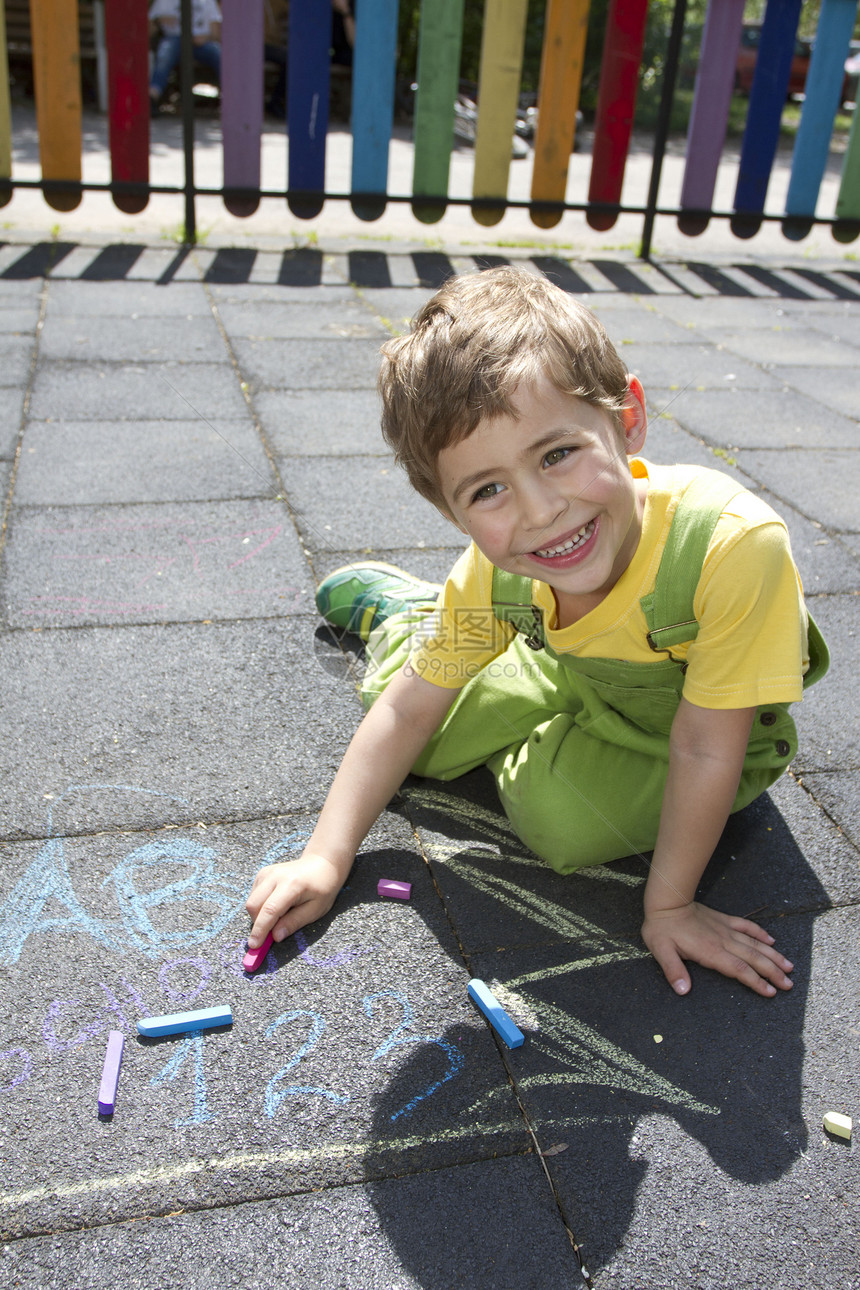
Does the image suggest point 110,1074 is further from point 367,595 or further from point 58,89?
point 58,89

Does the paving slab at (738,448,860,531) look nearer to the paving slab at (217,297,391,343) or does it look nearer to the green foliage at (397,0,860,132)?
the paving slab at (217,297,391,343)

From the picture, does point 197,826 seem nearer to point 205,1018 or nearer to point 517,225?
point 205,1018

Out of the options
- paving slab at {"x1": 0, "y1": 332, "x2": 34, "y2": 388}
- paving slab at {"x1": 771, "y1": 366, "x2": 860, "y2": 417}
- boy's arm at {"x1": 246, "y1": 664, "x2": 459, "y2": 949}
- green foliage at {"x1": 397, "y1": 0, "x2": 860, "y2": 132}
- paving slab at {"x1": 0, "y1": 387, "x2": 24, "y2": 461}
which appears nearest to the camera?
boy's arm at {"x1": 246, "y1": 664, "x2": 459, "y2": 949}

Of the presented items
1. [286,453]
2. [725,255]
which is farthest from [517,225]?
[286,453]

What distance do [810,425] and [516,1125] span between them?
3.56m

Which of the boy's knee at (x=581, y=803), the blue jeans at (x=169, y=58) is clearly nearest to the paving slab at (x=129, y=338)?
the boy's knee at (x=581, y=803)

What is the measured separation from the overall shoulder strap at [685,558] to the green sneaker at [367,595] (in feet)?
2.96

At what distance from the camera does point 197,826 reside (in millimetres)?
2174

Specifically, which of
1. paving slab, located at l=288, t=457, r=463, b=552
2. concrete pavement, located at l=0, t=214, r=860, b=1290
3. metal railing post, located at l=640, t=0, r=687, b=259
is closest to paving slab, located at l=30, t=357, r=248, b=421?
concrete pavement, located at l=0, t=214, r=860, b=1290

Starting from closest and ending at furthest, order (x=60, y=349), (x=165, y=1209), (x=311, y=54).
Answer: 1. (x=165, y=1209)
2. (x=60, y=349)
3. (x=311, y=54)

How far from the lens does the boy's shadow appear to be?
1496mm

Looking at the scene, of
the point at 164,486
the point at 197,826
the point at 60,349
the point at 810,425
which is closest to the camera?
the point at 197,826

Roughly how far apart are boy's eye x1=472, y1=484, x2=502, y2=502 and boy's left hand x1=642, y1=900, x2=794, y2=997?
0.78 meters

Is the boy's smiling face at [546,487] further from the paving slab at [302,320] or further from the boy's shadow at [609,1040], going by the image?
the paving slab at [302,320]
